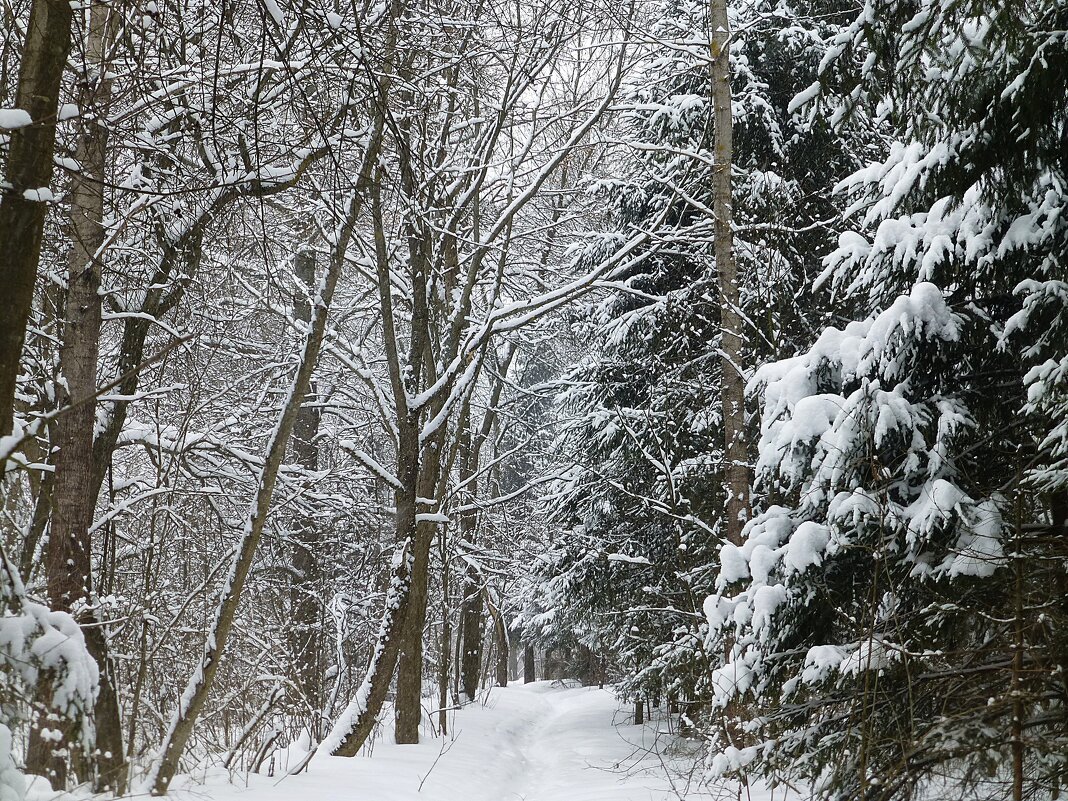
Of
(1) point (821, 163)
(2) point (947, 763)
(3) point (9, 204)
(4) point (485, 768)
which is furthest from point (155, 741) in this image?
(1) point (821, 163)

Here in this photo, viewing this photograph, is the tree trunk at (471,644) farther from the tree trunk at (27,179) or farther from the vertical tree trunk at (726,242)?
the tree trunk at (27,179)

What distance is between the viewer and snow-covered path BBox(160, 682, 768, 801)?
218 inches

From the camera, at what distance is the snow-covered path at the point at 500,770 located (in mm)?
5539

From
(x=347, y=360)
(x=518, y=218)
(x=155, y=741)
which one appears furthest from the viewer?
(x=518, y=218)

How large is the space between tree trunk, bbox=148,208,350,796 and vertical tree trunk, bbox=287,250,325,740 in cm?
327

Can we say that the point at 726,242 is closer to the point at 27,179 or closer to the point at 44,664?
the point at 27,179

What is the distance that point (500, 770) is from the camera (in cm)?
905

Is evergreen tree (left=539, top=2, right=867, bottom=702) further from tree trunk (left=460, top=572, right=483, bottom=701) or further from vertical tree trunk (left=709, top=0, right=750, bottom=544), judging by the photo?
tree trunk (left=460, top=572, right=483, bottom=701)

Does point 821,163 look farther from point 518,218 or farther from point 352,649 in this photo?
point 352,649

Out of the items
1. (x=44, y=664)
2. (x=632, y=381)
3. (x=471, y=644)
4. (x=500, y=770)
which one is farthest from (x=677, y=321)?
(x=471, y=644)

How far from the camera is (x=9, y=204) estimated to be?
2.43m

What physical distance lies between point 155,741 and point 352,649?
8705 millimetres

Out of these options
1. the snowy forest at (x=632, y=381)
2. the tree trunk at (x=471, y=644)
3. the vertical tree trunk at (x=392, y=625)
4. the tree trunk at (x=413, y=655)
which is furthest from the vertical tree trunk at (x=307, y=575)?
the tree trunk at (x=471, y=644)

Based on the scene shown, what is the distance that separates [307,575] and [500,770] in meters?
4.65
